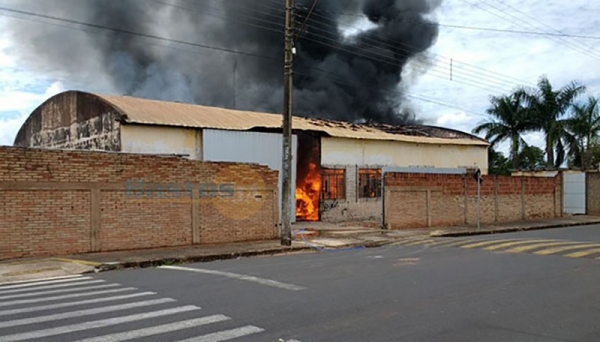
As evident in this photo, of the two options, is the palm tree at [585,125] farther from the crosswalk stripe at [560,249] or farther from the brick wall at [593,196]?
the crosswalk stripe at [560,249]

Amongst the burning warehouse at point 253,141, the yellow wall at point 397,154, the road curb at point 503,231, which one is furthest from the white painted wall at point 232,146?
the road curb at point 503,231

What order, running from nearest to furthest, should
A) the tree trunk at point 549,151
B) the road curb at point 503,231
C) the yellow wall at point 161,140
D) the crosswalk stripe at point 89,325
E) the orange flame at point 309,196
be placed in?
the crosswalk stripe at point 89,325
the road curb at point 503,231
the yellow wall at point 161,140
the orange flame at point 309,196
the tree trunk at point 549,151

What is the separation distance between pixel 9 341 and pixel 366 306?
4.42 meters

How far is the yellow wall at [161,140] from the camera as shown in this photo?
888 inches

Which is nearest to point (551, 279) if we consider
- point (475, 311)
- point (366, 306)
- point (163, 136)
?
point (475, 311)

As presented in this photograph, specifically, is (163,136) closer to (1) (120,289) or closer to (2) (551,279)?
(1) (120,289)

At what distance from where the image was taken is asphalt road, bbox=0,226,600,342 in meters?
5.95

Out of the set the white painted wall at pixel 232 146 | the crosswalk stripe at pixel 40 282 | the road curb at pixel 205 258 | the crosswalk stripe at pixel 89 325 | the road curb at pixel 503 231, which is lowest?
the road curb at pixel 503 231

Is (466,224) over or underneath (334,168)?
underneath

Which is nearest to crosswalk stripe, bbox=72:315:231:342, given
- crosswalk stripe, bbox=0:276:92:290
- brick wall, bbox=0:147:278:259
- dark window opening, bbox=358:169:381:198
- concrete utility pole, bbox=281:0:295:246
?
crosswalk stripe, bbox=0:276:92:290

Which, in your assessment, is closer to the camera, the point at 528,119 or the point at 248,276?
the point at 248,276

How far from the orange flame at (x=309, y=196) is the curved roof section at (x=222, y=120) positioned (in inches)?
92.3

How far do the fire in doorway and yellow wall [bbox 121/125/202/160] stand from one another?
5798 millimetres

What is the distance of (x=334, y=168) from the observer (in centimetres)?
2772
